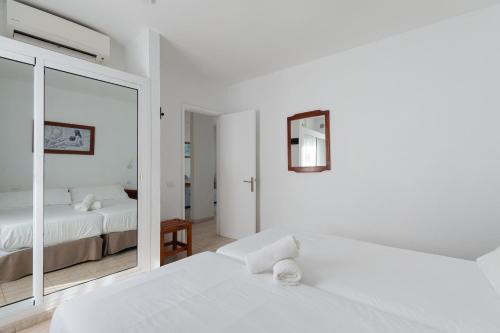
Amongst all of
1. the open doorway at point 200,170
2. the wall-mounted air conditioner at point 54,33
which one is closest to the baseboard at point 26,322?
the wall-mounted air conditioner at point 54,33

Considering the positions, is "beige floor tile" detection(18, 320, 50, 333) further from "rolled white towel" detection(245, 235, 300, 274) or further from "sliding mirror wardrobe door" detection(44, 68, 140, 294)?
"rolled white towel" detection(245, 235, 300, 274)

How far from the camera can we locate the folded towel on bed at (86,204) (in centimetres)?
216

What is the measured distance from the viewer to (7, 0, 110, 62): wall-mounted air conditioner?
1.94m

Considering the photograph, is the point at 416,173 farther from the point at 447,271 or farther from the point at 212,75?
the point at 212,75

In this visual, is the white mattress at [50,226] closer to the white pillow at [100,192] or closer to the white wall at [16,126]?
the white pillow at [100,192]

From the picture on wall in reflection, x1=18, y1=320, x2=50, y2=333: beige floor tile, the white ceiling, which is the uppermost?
the white ceiling

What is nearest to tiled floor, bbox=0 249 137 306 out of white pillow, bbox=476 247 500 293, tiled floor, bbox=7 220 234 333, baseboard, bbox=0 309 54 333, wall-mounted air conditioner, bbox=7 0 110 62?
tiled floor, bbox=7 220 234 333

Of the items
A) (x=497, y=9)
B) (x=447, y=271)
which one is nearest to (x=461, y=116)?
(x=497, y=9)

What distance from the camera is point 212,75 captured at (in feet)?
12.1

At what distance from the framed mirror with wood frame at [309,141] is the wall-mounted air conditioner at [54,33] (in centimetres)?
238

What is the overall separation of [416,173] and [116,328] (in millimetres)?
2744

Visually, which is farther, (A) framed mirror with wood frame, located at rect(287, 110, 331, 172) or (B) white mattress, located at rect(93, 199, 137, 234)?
(A) framed mirror with wood frame, located at rect(287, 110, 331, 172)

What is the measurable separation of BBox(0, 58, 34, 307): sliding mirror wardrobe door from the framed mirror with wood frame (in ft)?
9.12

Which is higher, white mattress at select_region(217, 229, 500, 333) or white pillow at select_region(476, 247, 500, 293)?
white pillow at select_region(476, 247, 500, 293)
